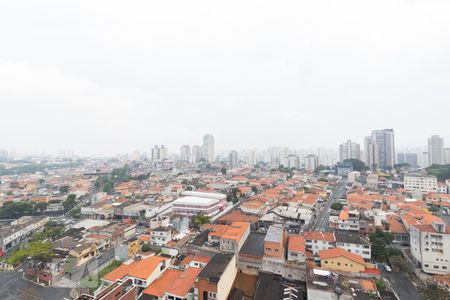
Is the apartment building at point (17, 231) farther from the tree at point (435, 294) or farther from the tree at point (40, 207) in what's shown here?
the tree at point (435, 294)

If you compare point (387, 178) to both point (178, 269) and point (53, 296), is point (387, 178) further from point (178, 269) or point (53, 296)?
point (53, 296)

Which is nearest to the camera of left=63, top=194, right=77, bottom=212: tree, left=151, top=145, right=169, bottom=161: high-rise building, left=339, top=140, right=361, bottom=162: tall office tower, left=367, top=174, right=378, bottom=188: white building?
left=63, top=194, right=77, bottom=212: tree

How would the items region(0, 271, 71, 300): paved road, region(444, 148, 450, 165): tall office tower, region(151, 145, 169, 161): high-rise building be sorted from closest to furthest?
region(0, 271, 71, 300): paved road → region(444, 148, 450, 165): tall office tower → region(151, 145, 169, 161): high-rise building

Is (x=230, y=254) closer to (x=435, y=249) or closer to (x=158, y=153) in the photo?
(x=435, y=249)

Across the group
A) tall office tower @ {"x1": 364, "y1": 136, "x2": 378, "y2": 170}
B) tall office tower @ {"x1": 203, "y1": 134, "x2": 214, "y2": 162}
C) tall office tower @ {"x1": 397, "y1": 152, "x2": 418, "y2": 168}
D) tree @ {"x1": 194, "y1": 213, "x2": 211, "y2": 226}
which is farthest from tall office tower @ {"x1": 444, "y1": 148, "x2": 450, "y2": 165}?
tall office tower @ {"x1": 203, "y1": 134, "x2": 214, "y2": 162}

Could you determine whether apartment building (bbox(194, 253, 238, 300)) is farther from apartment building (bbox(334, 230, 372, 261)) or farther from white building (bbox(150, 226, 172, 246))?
apartment building (bbox(334, 230, 372, 261))

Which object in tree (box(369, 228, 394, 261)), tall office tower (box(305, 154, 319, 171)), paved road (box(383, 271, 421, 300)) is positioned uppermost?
tall office tower (box(305, 154, 319, 171))

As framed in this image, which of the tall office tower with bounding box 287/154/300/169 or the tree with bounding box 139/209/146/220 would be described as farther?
the tall office tower with bounding box 287/154/300/169
